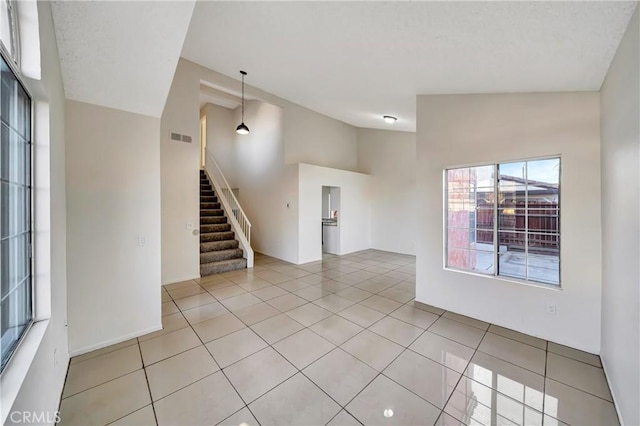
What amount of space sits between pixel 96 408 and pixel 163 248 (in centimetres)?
316

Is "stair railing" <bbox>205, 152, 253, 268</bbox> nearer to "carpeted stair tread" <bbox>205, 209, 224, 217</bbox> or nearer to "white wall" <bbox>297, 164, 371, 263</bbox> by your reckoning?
"carpeted stair tread" <bbox>205, 209, 224, 217</bbox>

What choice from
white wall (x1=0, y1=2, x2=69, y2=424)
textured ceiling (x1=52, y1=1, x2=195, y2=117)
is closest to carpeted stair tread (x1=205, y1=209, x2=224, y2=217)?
textured ceiling (x1=52, y1=1, x2=195, y2=117)

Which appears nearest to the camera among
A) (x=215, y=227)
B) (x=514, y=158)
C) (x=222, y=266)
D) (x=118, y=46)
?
(x=118, y=46)

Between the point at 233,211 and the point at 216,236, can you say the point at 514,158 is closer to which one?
the point at 216,236

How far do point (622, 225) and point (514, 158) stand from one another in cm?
134

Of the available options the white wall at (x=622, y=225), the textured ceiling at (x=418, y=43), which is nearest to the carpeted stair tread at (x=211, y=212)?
the textured ceiling at (x=418, y=43)

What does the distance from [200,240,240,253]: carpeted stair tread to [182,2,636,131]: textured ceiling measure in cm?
389

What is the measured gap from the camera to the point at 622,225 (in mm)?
1824

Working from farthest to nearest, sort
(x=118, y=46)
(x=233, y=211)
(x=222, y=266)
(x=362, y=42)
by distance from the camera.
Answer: (x=233, y=211) → (x=222, y=266) → (x=362, y=42) → (x=118, y=46)

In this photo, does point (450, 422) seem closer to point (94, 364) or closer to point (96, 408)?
point (96, 408)

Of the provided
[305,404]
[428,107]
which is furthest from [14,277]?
[428,107]

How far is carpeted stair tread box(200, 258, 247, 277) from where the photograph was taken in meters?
5.20

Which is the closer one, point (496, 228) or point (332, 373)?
point (332, 373)

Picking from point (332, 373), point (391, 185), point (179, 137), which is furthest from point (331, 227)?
point (332, 373)
